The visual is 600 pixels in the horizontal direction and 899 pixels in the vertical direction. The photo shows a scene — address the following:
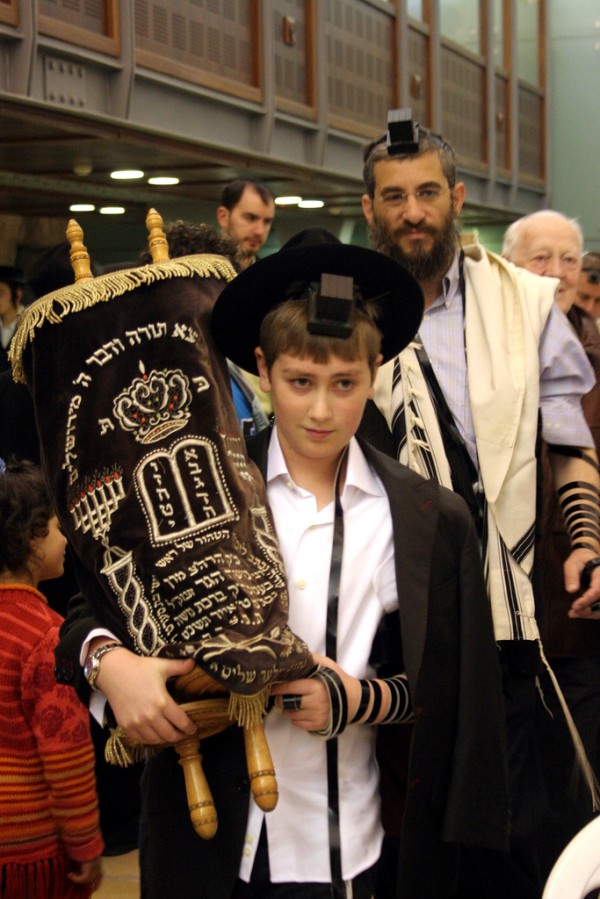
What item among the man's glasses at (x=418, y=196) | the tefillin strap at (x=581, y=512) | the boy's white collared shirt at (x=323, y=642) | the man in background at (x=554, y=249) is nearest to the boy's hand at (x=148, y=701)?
the boy's white collared shirt at (x=323, y=642)

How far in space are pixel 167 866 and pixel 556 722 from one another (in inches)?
77.8

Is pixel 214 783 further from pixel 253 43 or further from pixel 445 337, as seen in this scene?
pixel 253 43

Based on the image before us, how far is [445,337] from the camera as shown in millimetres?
3414

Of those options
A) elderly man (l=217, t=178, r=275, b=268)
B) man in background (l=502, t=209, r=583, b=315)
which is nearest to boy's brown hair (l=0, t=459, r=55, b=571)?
man in background (l=502, t=209, r=583, b=315)

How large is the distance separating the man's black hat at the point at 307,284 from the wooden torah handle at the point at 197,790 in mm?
740

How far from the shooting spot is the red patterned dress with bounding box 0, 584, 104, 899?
10.4 feet

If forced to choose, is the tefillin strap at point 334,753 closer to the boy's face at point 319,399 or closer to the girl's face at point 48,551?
the boy's face at point 319,399

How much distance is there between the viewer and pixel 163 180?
10.7 meters

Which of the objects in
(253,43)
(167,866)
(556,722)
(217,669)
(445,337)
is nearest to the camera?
(217,669)

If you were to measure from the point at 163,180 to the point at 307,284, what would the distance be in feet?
27.9

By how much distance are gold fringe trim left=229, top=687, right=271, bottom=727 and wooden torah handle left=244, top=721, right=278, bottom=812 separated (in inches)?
0.9

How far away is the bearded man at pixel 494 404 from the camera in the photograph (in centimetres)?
321

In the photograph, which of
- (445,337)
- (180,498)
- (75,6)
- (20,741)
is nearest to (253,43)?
(75,6)

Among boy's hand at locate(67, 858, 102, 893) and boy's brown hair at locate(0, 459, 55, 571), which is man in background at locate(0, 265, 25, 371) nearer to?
boy's brown hair at locate(0, 459, 55, 571)
